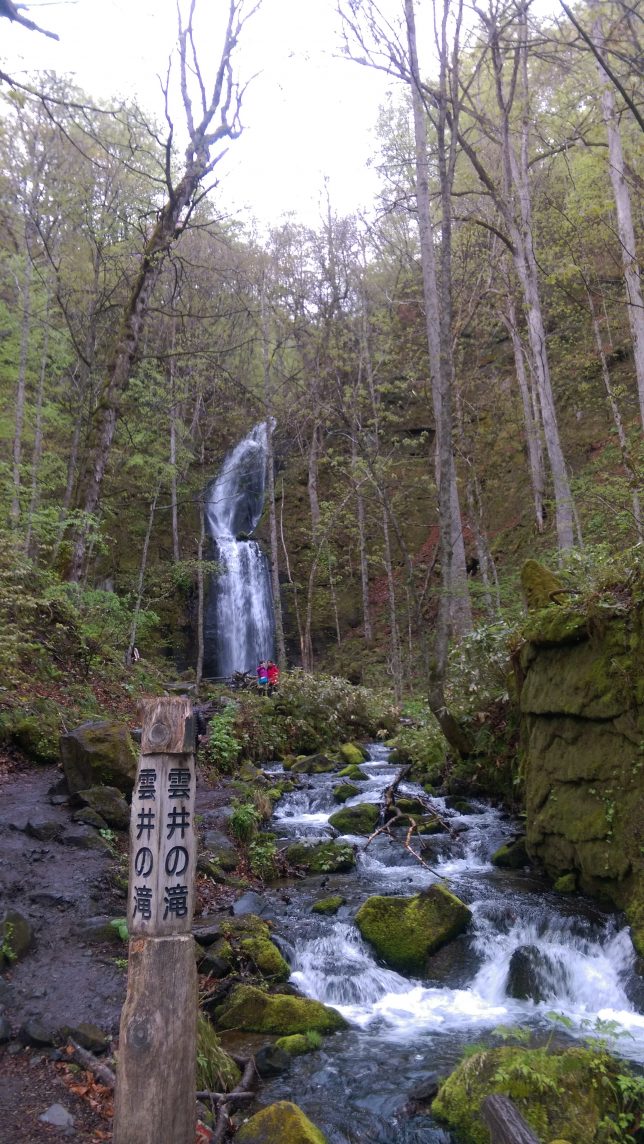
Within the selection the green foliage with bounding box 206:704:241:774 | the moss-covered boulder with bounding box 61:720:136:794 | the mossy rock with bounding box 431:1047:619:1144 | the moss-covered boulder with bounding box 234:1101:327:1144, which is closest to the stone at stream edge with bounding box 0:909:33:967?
the moss-covered boulder with bounding box 234:1101:327:1144

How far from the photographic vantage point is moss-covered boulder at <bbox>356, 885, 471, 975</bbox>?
5992mm

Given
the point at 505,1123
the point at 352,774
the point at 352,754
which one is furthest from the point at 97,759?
the point at 352,754

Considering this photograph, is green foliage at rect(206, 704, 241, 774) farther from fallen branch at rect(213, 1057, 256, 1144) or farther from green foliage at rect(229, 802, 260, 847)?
fallen branch at rect(213, 1057, 256, 1144)

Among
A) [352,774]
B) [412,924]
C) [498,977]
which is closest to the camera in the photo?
[498,977]

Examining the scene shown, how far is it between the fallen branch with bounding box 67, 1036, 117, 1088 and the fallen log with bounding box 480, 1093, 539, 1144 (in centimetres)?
198

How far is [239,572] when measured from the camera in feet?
85.0

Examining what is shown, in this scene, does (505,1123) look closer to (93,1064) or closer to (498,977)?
(93,1064)

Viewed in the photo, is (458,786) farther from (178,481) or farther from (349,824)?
(178,481)

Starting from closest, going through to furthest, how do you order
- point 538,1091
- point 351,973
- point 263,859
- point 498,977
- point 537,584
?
point 538,1091 → point 498,977 → point 351,973 → point 263,859 → point 537,584

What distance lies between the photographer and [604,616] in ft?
21.5

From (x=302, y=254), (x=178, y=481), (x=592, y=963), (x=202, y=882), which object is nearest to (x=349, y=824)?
→ (x=202, y=882)

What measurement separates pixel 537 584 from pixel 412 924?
413cm

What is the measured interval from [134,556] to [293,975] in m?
21.0

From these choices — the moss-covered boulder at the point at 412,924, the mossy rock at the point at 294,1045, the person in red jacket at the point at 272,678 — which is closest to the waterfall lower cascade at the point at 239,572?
the person in red jacket at the point at 272,678
